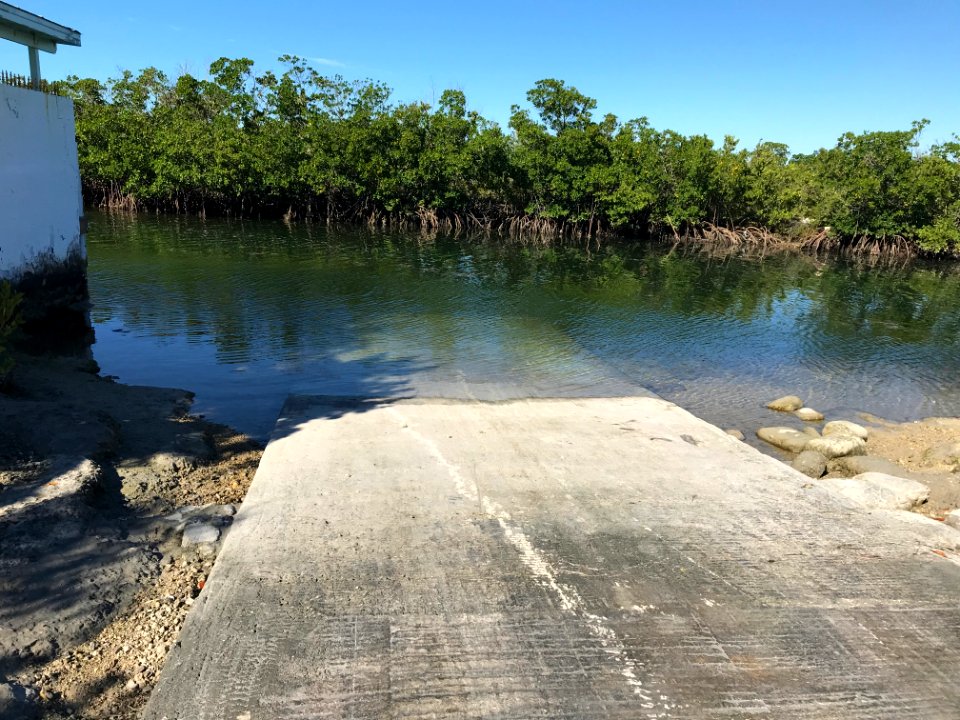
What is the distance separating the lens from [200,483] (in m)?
6.46

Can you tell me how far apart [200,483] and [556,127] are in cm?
3628

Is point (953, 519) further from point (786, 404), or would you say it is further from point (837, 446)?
point (786, 404)

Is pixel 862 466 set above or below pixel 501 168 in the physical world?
below

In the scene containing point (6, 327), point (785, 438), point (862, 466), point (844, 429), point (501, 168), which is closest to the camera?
point (6, 327)

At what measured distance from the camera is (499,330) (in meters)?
15.8

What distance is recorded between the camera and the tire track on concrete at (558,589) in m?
3.93

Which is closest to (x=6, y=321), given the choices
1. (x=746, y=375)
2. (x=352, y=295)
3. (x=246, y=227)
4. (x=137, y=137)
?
(x=352, y=295)

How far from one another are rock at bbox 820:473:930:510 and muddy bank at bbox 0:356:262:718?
255 inches

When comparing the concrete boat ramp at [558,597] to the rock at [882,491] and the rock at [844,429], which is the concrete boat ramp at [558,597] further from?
the rock at [844,429]

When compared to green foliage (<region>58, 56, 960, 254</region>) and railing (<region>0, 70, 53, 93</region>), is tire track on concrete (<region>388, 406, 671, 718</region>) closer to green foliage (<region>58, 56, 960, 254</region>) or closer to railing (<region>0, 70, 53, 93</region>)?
railing (<region>0, 70, 53, 93</region>)

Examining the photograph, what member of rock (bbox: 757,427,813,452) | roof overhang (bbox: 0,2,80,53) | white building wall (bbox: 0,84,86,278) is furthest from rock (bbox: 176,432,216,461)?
roof overhang (bbox: 0,2,80,53)

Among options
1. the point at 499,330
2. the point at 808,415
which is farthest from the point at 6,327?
the point at 808,415

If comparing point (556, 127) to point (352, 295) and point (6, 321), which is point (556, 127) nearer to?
point (352, 295)

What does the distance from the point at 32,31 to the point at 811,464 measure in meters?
16.2
